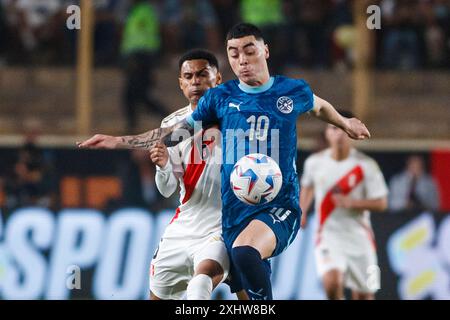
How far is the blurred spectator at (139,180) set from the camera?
1502 centimetres

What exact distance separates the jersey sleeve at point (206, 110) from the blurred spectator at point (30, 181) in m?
7.00

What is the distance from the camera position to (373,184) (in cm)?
1195

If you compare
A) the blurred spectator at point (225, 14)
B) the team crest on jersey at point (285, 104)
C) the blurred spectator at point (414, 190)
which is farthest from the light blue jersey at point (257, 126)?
the blurred spectator at point (225, 14)

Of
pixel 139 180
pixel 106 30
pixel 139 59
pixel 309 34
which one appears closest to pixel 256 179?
pixel 139 180

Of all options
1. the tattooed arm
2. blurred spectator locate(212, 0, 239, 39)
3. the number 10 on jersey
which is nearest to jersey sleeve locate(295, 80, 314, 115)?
the number 10 on jersey

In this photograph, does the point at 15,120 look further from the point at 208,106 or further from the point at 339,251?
the point at 208,106

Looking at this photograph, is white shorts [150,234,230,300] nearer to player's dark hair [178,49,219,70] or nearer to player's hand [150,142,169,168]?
player's hand [150,142,169,168]

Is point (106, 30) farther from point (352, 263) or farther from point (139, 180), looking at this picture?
point (352, 263)

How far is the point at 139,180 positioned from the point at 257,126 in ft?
25.2

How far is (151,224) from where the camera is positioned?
13.0 meters

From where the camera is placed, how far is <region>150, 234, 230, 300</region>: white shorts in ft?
27.4

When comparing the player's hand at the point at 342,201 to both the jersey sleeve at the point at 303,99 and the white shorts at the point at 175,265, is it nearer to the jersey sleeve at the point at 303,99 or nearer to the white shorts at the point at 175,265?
the white shorts at the point at 175,265
